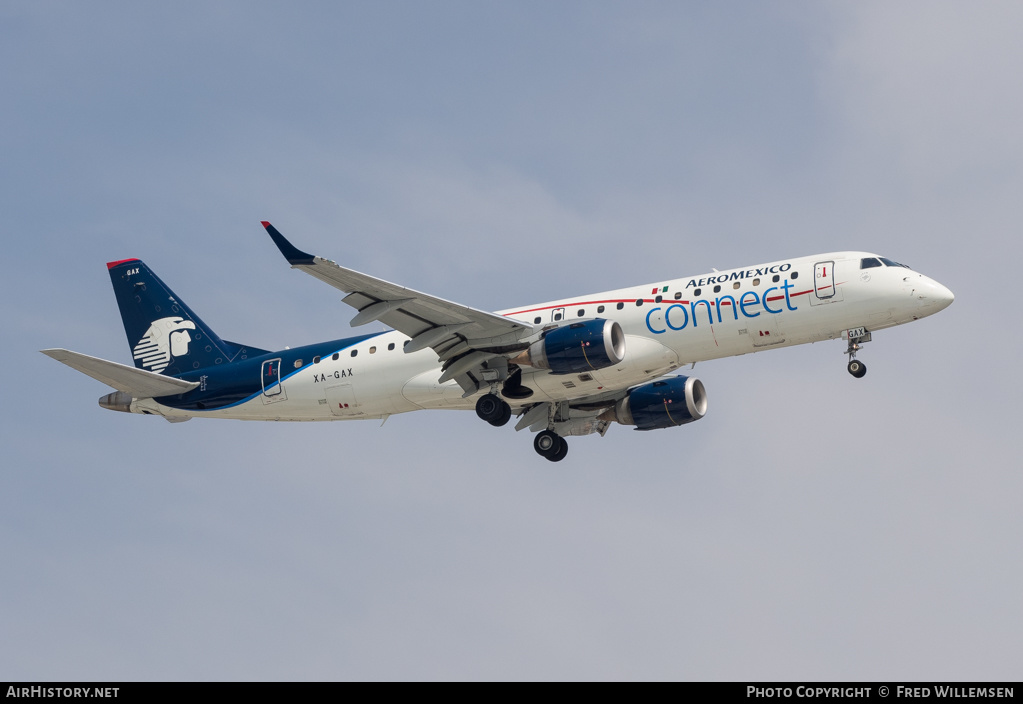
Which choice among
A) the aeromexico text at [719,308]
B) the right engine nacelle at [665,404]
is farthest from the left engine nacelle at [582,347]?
the right engine nacelle at [665,404]

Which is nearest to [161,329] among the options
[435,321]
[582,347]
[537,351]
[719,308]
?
[435,321]

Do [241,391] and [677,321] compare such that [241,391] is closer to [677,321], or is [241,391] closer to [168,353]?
[168,353]

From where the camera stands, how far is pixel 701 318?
37.5m

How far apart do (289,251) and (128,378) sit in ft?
40.3

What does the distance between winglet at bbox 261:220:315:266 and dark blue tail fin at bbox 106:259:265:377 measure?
Result: 12109 mm

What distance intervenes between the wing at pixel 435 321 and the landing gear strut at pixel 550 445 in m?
5.36

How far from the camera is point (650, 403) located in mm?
Result: 42531

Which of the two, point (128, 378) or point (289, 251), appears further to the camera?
point (128, 378)

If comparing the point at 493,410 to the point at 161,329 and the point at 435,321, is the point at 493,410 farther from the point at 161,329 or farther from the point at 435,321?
the point at 161,329

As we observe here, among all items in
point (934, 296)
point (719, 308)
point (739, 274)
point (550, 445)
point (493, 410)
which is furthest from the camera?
point (550, 445)

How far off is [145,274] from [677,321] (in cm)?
2224

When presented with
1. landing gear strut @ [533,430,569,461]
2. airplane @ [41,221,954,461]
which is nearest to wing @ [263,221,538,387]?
airplane @ [41,221,954,461]

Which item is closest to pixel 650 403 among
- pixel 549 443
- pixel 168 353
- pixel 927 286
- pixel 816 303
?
pixel 549 443
